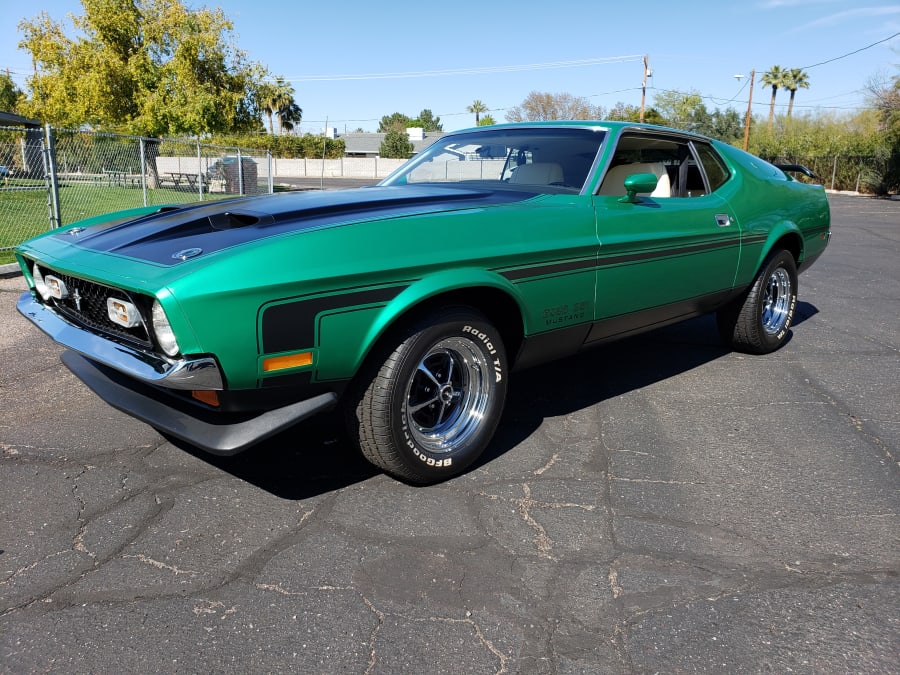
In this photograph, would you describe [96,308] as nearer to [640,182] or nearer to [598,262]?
[598,262]

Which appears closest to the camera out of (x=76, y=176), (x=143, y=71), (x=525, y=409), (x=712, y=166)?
(x=525, y=409)

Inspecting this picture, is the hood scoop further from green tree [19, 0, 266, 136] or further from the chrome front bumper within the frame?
green tree [19, 0, 266, 136]

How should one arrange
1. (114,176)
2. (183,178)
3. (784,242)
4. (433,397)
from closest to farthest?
(433,397) < (784,242) < (114,176) < (183,178)

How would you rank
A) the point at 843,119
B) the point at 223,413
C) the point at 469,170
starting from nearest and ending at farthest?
1. the point at 223,413
2. the point at 469,170
3. the point at 843,119

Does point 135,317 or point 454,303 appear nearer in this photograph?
point 135,317

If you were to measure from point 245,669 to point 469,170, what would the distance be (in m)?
2.94

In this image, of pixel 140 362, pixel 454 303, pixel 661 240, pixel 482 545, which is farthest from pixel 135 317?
pixel 661 240

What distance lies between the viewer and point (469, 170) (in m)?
4.05

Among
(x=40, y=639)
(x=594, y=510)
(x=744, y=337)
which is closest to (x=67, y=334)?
(x=40, y=639)

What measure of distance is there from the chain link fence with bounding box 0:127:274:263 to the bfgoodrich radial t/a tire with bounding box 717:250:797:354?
20.4 ft

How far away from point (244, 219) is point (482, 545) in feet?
5.03

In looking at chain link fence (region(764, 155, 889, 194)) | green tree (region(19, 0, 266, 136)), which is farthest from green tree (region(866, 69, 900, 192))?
green tree (region(19, 0, 266, 136))

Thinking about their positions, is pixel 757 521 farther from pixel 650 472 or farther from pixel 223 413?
pixel 223 413

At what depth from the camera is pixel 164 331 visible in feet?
7.52
